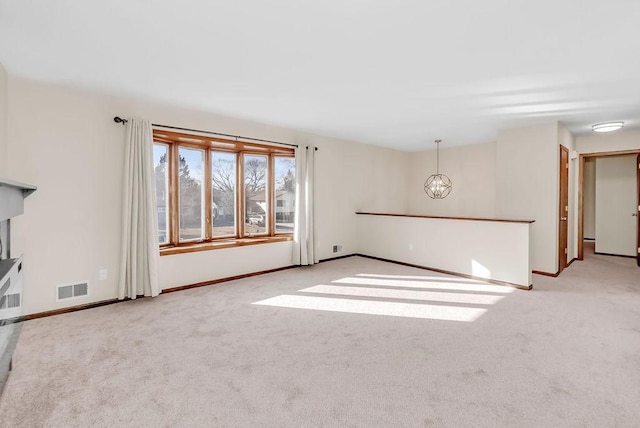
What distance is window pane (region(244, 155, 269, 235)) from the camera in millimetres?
5070

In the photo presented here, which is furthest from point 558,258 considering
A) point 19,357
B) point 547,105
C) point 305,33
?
point 19,357

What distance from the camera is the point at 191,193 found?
4.51m

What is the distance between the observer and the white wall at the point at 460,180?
6.47 m

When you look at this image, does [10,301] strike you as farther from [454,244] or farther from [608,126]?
[608,126]

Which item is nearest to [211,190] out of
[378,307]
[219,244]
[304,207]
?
[219,244]

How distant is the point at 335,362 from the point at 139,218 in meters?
2.79

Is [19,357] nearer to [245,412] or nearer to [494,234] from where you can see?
[245,412]

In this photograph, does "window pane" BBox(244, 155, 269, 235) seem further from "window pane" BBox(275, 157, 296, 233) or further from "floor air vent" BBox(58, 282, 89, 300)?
"floor air vent" BBox(58, 282, 89, 300)

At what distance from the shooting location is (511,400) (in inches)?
72.2

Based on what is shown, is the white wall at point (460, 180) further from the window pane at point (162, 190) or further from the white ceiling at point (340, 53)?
the window pane at point (162, 190)

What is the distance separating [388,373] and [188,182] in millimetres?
3667

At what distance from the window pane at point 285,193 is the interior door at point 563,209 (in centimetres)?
421

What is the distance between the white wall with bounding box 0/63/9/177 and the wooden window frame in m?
1.32

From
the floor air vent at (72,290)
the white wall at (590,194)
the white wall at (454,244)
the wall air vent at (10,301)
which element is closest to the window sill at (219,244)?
the floor air vent at (72,290)
